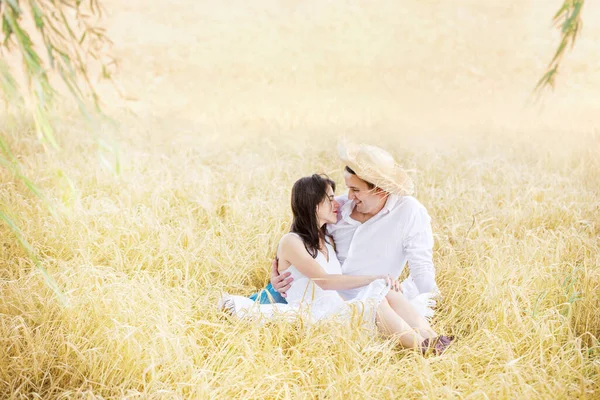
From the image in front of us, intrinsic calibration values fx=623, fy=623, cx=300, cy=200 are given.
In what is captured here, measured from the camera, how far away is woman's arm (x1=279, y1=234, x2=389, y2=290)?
302cm

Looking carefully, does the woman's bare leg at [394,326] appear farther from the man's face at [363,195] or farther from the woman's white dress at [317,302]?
the man's face at [363,195]

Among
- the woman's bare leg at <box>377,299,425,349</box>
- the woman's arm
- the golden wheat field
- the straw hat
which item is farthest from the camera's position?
the straw hat

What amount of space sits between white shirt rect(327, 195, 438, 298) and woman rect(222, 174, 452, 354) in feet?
0.42

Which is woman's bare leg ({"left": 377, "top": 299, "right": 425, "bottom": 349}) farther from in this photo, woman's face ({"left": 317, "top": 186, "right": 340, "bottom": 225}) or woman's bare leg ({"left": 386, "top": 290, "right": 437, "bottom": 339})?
woman's face ({"left": 317, "top": 186, "right": 340, "bottom": 225})

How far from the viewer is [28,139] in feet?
18.8

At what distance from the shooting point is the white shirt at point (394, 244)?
3.18m

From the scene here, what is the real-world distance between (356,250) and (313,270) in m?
0.32

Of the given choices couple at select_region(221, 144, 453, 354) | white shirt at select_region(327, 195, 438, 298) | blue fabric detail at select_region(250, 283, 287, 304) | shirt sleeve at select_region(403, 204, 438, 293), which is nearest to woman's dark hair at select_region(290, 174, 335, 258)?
couple at select_region(221, 144, 453, 354)

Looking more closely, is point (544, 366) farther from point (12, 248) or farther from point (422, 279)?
point (12, 248)

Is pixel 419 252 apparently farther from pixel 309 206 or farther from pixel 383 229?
pixel 309 206

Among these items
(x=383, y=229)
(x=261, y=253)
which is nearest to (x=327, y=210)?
(x=383, y=229)

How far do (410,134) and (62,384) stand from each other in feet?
18.9

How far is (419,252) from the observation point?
317 cm

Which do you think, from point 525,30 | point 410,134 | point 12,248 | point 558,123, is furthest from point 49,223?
point 525,30
